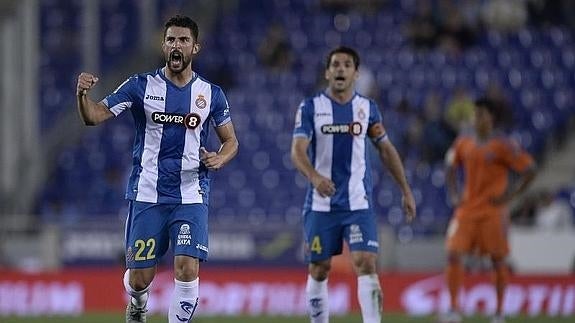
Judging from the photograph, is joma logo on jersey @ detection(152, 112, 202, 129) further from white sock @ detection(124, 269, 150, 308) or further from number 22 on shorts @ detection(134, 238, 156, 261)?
white sock @ detection(124, 269, 150, 308)

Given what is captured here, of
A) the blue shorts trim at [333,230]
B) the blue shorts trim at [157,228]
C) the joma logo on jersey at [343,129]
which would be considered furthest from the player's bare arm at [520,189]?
the blue shorts trim at [157,228]

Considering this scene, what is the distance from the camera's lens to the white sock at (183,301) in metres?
10.0

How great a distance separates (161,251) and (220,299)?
26.7ft

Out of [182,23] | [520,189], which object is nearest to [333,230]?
[182,23]

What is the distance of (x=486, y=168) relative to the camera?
1472 cm

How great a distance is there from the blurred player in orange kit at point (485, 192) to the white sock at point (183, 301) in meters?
4.95

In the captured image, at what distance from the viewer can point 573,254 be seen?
65.1 feet

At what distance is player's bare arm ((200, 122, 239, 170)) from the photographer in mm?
9922

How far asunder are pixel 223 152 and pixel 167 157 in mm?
421

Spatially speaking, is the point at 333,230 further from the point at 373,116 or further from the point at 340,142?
the point at 373,116

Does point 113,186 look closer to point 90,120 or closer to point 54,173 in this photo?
point 54,173

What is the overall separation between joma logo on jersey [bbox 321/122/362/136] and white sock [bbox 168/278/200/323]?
7.63 ft

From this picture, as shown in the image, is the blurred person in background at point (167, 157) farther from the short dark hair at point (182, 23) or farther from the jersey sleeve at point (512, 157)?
the jersey sleeve at point (512, 157)

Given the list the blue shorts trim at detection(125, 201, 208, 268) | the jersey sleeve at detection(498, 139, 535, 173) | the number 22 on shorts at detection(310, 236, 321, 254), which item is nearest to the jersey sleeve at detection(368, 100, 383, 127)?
the number 22 on shorts at detection(310, 236, 321, 254)
